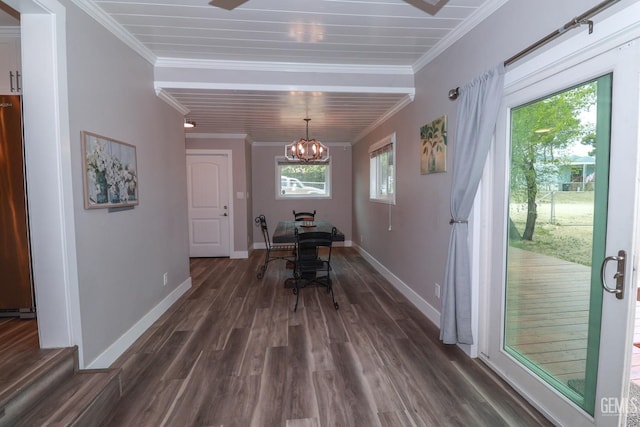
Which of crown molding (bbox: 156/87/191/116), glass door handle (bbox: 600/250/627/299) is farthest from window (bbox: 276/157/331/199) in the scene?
glass door handle (bbox: 600/250/627/299)

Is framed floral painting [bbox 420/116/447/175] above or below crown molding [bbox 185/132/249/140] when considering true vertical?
below

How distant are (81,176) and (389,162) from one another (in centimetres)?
377

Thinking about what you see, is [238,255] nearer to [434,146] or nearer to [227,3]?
[434,146]

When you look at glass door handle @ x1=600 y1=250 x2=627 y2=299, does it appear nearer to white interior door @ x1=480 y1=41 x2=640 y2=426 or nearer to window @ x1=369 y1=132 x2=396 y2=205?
white interior door @ x1=480 y1=41 x2=640 y2=426

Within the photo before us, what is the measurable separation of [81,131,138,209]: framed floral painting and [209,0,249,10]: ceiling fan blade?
1243 millimetres

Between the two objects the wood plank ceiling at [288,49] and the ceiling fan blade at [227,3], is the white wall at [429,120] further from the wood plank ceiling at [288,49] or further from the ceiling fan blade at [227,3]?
the ceiling fan blade at [227,3]

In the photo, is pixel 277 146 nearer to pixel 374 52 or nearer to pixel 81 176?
pixel 374 52

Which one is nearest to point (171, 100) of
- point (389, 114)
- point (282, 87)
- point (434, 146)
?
point (282, 87)

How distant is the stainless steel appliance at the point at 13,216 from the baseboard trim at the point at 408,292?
3468 millimetres

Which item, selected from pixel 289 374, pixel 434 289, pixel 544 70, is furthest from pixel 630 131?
pixel 289 374

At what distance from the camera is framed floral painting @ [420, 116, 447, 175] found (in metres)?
2.76

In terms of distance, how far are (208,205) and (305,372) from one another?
Result: 4556 mm

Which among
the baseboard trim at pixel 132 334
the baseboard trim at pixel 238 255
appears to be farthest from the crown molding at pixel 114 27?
the baseboard trim at pixel 238 255

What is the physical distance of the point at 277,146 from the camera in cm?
696
